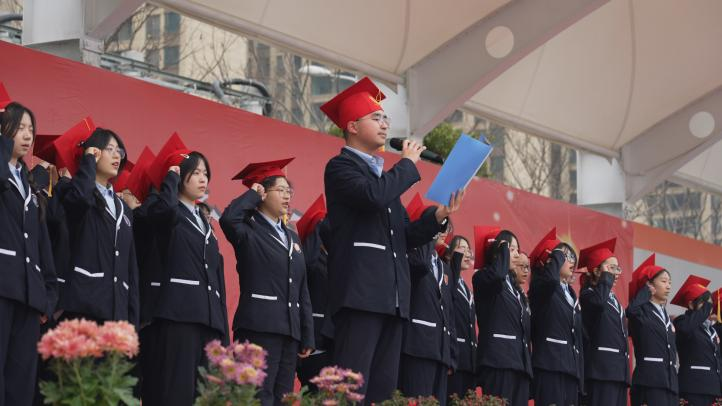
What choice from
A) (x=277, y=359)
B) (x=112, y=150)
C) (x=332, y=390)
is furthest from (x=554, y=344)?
(x=332, y=390)

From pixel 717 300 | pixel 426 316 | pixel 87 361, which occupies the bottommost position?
pixel 87 361

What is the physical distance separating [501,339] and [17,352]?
3267 millimetres

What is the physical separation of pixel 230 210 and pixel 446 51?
14.2 feet

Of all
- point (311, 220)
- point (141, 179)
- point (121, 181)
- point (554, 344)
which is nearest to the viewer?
point (141, 179)

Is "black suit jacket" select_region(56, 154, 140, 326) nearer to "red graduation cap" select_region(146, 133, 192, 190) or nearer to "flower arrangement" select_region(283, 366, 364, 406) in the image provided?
"red graduation cap" select_region(146, 133, 192, 190)

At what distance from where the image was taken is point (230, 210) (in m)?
5.43

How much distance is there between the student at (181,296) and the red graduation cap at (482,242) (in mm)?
2024

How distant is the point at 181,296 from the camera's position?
16.8 ft

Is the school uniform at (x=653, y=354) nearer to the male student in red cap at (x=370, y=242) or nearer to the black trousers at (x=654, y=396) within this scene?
the black trousers at (x=654, y=396)

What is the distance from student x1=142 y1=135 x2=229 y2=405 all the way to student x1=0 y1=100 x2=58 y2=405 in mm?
703

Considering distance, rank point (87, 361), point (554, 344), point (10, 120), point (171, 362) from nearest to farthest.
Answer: point (87, 361) < point (10, 120) < point (171, 362) < point (554, 344)

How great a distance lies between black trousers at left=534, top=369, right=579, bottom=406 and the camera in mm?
7145

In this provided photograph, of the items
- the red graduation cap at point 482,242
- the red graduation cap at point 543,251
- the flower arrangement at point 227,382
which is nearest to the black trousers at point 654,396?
the red graduation cap at point 543,251

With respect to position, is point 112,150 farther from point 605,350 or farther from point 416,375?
point 605,350
